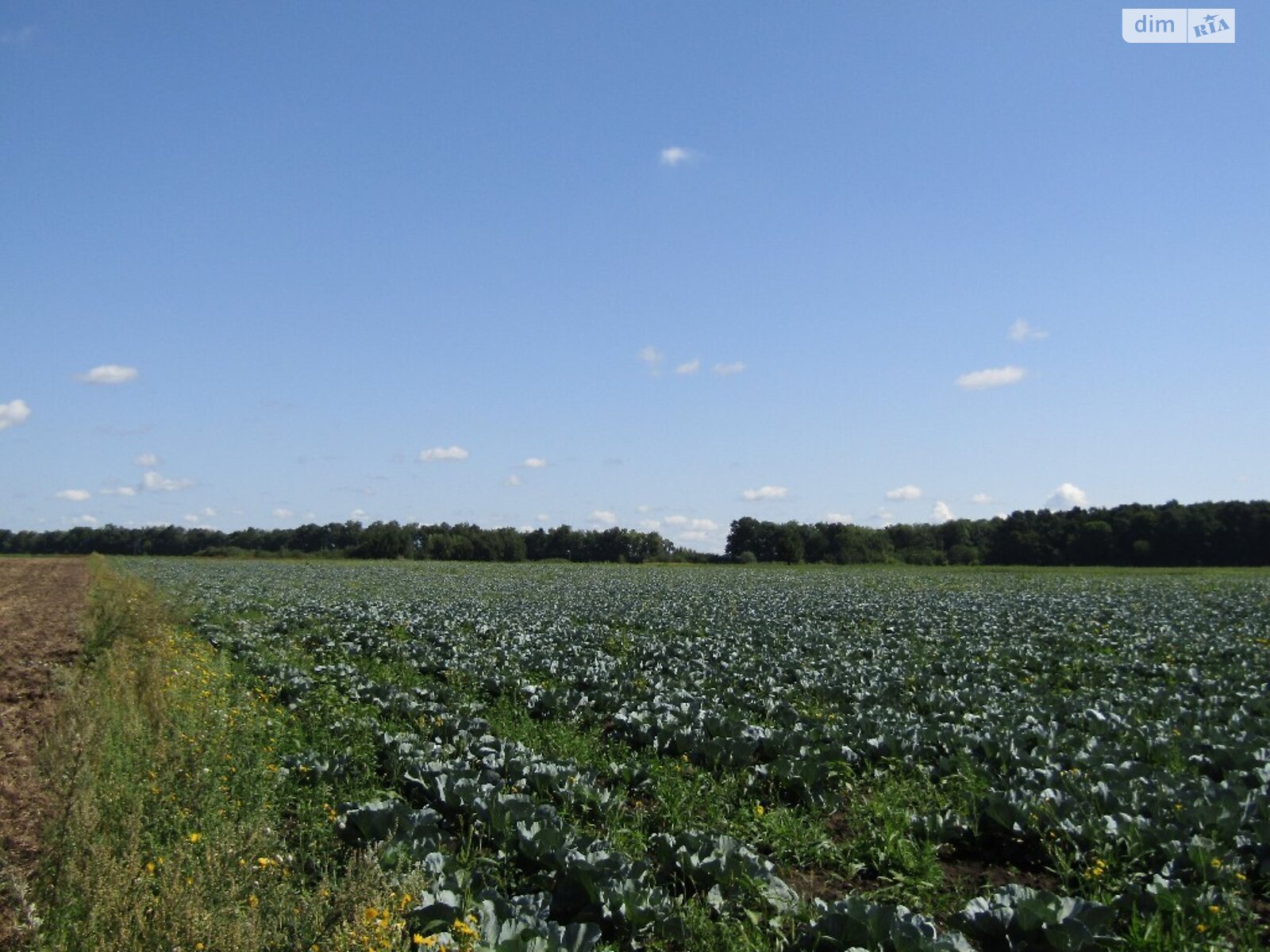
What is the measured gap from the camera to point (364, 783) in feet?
22.9

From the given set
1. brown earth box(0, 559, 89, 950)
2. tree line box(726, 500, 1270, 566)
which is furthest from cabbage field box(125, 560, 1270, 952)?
tree line box(726, 500, 1270, 566)

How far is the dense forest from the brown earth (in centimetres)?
8268

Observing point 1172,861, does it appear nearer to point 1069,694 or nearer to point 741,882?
point 741,882

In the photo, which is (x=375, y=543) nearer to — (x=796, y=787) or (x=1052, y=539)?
(x=1052, y=539)

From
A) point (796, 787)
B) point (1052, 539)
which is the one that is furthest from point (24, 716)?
point (1052, 539)

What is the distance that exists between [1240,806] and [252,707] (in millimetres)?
9356

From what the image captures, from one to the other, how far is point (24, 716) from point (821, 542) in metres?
100

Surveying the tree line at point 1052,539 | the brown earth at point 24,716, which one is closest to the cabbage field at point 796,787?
the brown earth at point 24,716

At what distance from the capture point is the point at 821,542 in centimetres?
10456

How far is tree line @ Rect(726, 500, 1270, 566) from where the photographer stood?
78062mm

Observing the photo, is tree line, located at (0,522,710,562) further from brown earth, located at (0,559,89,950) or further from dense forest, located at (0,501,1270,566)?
brown earth, located at (0,559,89,950)

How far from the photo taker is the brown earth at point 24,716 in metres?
4.69

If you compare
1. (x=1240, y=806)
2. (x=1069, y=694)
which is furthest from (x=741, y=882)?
(x=1069, y=694)

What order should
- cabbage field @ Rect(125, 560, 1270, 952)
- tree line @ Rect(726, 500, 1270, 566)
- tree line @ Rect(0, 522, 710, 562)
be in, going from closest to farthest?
cabbage field @ Rect(125, 560, 1270, 952) → tree line @ Rect(726, 500, 1270, 566) → tree line @ Rect(0, 522, 710, 562)
